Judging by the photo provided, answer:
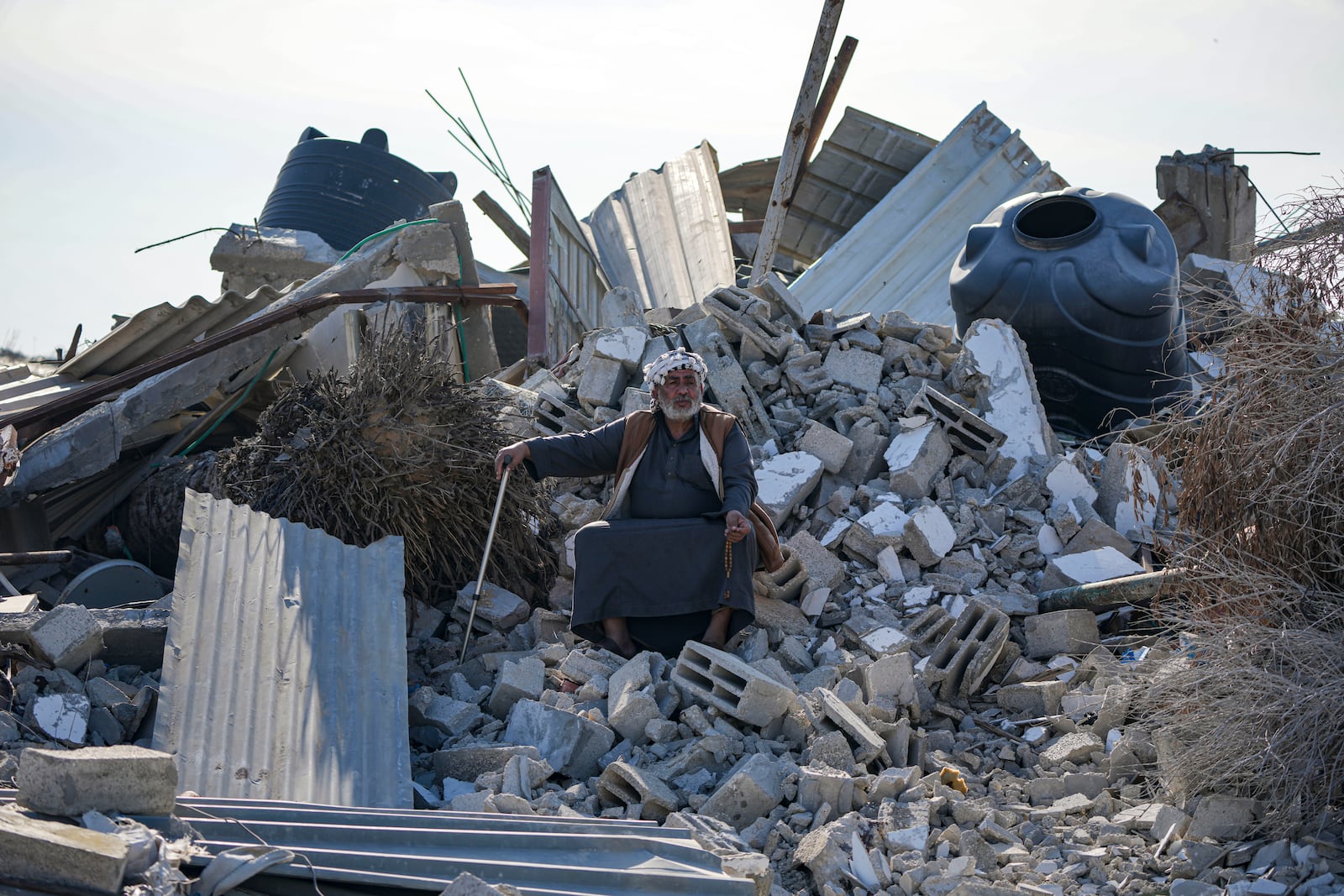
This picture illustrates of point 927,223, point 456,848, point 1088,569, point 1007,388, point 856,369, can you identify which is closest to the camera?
point 456,848

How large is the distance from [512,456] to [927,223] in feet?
22.8

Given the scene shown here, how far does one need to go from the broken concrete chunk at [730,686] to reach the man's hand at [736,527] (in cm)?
55

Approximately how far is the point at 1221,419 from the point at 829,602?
6.80 ft

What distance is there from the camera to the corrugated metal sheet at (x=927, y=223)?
10.9 m

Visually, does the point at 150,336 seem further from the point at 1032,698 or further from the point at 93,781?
the point at 1032,698

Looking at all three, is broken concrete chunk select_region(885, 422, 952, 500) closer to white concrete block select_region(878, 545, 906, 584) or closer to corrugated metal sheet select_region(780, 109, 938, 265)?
white concrete block select_region(878, 545, 906, 584)

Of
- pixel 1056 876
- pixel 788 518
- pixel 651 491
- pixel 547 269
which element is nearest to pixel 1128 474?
pixel 788 518

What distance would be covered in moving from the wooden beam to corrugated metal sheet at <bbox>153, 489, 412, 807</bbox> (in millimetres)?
7430

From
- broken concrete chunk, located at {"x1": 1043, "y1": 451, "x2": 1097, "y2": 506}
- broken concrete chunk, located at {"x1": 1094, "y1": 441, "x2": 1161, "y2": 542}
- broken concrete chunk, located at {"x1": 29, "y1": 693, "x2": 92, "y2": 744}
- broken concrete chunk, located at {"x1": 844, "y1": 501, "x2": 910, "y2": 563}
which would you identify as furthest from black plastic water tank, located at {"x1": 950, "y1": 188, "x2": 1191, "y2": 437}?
broken concrete chunk, located at {"x1": 29, "y1": 693, "x2": 92, "y2": 744}

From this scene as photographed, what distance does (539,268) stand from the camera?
10055 millimetres

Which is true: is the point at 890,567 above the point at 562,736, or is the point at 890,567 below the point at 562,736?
above

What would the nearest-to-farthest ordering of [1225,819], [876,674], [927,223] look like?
[1225,819] < [876,674] < [927,223]

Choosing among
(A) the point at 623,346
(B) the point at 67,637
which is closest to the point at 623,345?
(A) the point at 623,346

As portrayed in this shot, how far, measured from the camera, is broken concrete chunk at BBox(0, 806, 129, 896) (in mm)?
2588
